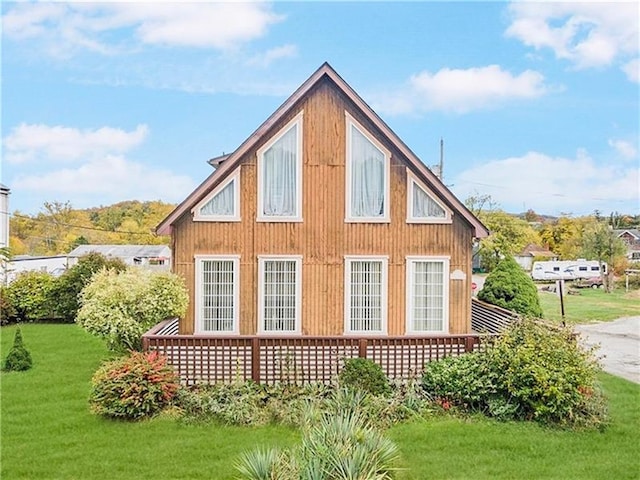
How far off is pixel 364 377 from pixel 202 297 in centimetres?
459

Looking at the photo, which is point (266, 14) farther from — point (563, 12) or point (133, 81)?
point (133, 81)

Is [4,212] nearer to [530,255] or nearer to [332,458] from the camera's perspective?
[332,458]

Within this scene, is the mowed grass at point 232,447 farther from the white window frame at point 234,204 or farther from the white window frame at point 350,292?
the white window frame at point 234,204

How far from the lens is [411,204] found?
13.0m

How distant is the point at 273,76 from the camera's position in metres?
20.7

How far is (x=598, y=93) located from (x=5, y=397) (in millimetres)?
23307

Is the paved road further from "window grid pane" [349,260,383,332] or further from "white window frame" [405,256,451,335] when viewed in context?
"window grid pane" [349,260,383,332]

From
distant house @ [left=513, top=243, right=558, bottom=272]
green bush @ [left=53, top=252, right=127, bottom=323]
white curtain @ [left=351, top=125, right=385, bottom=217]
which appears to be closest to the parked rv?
distant house @ [left=513, top=243, right=558, bottom=272]

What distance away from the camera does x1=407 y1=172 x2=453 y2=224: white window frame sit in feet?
42.5

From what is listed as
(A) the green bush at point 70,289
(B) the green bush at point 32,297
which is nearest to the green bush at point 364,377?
(A) the green bush at point 70,289

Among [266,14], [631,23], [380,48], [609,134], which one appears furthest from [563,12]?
[609,134]

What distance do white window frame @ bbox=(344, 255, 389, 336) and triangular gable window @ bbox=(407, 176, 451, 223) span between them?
49.7 inches

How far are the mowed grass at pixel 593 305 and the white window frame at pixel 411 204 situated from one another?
11.9 metres

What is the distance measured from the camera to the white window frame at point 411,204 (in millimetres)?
12945
